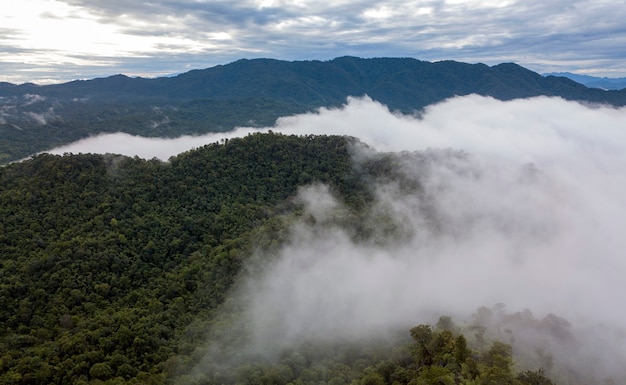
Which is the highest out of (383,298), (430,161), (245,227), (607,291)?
(430,161)

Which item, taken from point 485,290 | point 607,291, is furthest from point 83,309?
point 607,291

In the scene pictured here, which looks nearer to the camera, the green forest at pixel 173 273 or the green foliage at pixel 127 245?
the green forest at pixel 173 273

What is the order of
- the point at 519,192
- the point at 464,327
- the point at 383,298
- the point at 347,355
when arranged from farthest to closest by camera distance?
the point at 519,192
the point at 383,298
the point at 464,327
the point at 347,355

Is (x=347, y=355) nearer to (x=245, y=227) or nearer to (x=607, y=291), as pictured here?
(x=245, y=227)

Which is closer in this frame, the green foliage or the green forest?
the green forest

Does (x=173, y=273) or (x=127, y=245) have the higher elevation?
(x=127, y=245)

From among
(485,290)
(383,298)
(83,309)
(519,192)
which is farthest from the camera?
(519,192)

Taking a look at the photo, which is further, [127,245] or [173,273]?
[127,245]

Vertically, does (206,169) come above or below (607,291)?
above
